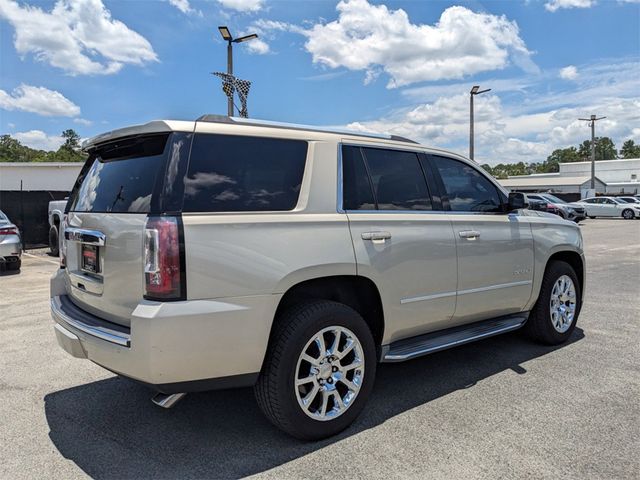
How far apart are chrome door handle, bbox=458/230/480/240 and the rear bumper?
1848mm

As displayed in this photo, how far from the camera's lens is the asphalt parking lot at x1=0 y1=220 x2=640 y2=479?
2846 mm

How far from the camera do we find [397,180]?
385 cm

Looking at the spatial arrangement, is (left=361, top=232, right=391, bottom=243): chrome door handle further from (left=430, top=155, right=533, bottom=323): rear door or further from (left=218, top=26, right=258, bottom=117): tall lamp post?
(left=218, top=26, right=258, bottom=117): tall lamp post

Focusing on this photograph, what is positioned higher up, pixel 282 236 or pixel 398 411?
pixel 282 236

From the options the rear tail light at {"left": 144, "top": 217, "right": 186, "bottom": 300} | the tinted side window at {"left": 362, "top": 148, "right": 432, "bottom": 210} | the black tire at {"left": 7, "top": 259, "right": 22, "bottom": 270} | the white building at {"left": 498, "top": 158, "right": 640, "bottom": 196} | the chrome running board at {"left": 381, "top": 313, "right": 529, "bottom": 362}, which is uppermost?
the white building at {"left": 498, "top": 158, "right": 640, "bottom": 196}

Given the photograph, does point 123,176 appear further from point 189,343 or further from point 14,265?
point 14,265

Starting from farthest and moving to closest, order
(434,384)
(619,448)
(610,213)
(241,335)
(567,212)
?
(610,213)
(567,212)
(434,384)
(619,448)
(241,335)

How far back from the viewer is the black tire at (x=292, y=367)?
9.62ft

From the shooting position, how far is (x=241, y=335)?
2.80 metres

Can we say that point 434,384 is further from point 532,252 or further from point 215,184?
point 215,184

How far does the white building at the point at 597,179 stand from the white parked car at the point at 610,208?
40.9 meters

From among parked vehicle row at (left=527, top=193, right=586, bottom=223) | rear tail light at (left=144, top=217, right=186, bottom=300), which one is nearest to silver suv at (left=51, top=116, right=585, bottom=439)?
rear tail light at (left=144, top=217, right=186, bottom=300)

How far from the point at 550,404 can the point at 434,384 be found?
867mm

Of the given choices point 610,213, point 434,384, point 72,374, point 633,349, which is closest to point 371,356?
point 434,384
